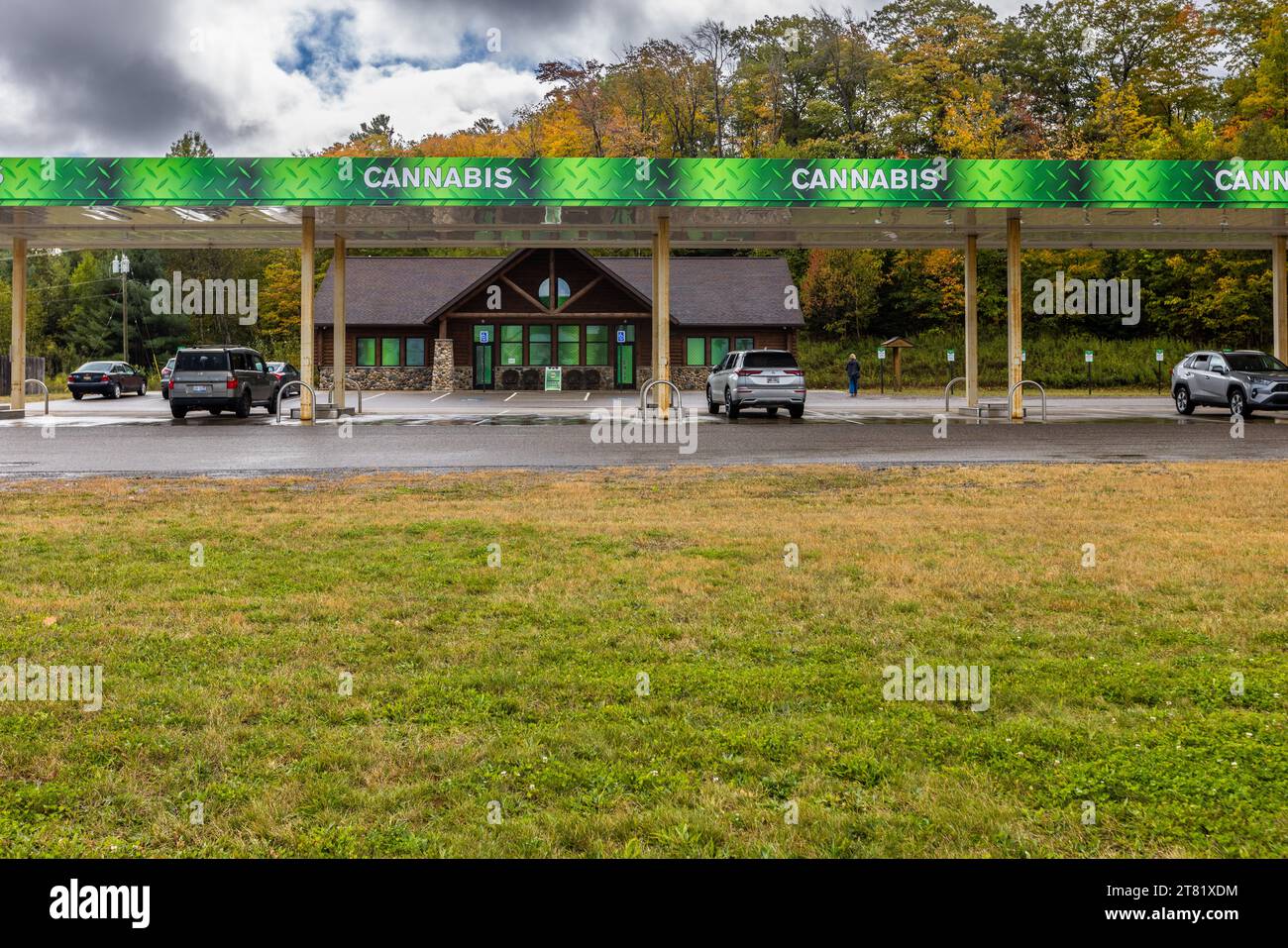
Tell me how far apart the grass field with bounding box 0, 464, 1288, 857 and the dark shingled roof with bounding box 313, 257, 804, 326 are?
44.3 metres

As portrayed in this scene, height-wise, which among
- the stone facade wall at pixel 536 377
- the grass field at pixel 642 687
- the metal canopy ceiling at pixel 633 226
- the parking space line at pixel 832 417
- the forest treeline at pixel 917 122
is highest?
the forest treeline at pixel 917 122

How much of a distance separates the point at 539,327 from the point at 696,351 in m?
7.87

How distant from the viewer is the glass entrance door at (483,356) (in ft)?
174

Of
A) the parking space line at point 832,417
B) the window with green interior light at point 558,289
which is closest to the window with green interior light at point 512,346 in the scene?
the window with green interior light at point 558,289

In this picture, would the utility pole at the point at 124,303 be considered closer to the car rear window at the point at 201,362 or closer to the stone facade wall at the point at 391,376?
the stone facade wall at the point at 391,376

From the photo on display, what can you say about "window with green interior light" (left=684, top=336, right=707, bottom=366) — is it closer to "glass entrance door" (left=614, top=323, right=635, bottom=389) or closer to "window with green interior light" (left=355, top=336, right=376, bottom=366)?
"glass entrance door" (left=614, top=323, right=635, bottom=389)

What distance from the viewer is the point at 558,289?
53.5 meters

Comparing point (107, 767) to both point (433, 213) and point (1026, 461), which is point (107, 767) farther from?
point (433, 213)

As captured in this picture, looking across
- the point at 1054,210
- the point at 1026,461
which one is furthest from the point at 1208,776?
the point at 1054,210

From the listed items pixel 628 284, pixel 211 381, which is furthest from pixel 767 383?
pixel 628 284

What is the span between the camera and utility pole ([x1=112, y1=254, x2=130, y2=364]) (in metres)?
64.6

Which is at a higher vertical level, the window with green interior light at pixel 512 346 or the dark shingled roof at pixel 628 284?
the dark shingled roof at pixel 628 284

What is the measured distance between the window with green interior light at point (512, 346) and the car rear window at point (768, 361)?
85.3 feet

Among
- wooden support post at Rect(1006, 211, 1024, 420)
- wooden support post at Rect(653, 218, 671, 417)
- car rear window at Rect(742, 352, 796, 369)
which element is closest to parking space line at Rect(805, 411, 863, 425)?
car rear window at Rect(742, 352, 796, 369)
